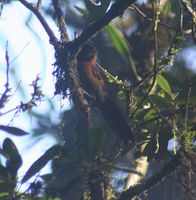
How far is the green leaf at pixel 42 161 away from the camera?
4.18 feet

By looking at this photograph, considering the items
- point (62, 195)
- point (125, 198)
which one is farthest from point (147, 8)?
point (62, 195)

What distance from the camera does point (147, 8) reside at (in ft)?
10.9

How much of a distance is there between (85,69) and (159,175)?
1.30 meters

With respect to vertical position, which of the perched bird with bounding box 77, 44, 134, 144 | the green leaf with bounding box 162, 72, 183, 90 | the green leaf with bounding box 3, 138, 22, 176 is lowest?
the green leaf with bounding box 3, 138, 22, 176

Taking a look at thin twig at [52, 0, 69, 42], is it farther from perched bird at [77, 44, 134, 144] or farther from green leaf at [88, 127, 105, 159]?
green leaf at [88, 127, 105, 159]

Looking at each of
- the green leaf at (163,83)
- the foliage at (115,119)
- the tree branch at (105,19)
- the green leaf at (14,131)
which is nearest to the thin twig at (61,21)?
the foliage at (115,119)

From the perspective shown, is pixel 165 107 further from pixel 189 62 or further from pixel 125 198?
pixel 189 62

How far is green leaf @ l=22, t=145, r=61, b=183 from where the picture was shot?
1273mm

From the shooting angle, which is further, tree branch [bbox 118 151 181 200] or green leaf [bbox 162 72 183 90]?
green leaf [bbox 162 72 183 90]

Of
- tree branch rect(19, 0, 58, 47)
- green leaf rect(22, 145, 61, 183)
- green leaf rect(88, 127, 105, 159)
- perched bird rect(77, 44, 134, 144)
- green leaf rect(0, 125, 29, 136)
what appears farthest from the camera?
perched bird rect(77, 44, 134, 144)

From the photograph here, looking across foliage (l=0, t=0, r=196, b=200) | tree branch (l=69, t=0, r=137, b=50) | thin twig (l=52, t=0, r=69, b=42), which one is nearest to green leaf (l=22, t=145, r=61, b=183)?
foliage (l=0, t=0, r=196, b=200)

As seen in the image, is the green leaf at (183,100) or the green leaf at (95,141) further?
the green leaf at (183,100)

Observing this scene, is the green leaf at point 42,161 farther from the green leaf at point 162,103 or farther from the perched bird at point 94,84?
the perched bird at point 94,84

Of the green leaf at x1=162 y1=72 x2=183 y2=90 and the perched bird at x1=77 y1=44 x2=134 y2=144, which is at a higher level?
the perched bird at x1=77 y1=44 x2=134 y2=144
